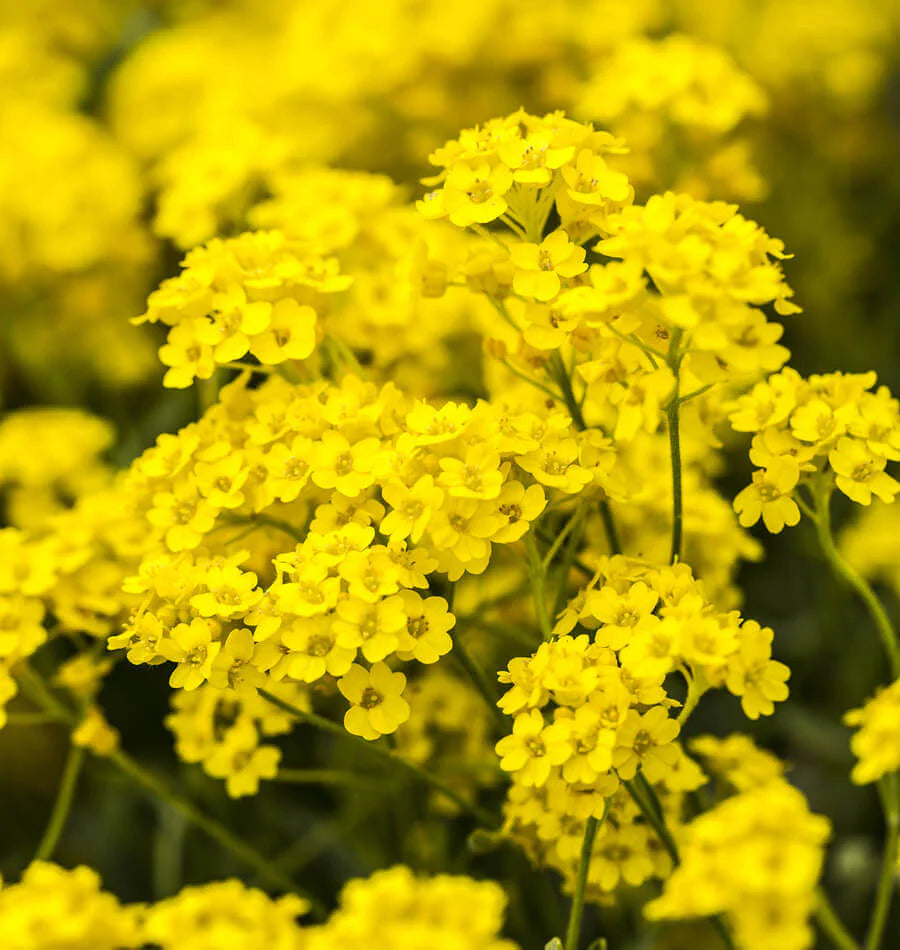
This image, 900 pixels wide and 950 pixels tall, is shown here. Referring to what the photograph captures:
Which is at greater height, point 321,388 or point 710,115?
point 710,115

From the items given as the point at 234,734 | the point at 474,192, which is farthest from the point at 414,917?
the point at 474,192

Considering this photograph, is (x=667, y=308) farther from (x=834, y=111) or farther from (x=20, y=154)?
(x=834, y=111)

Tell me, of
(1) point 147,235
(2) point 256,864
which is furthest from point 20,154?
(2) point 256,864

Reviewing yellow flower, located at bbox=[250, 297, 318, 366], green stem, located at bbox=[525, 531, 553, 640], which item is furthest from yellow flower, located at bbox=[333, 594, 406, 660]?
yellow flower, located at bbox=[250, 297, 318, 366]

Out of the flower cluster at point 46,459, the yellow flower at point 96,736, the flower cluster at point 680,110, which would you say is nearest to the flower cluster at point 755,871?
the yellow flower at point 96,736

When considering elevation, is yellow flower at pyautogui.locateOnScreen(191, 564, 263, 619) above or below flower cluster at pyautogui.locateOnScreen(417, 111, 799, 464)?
below

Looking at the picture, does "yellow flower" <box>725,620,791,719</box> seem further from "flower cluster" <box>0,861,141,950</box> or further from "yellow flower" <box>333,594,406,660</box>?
"flower cluster" <box>0,861,141,950</box>

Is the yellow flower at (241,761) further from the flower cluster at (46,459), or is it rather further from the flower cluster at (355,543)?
the flower cluster at (46,459)
